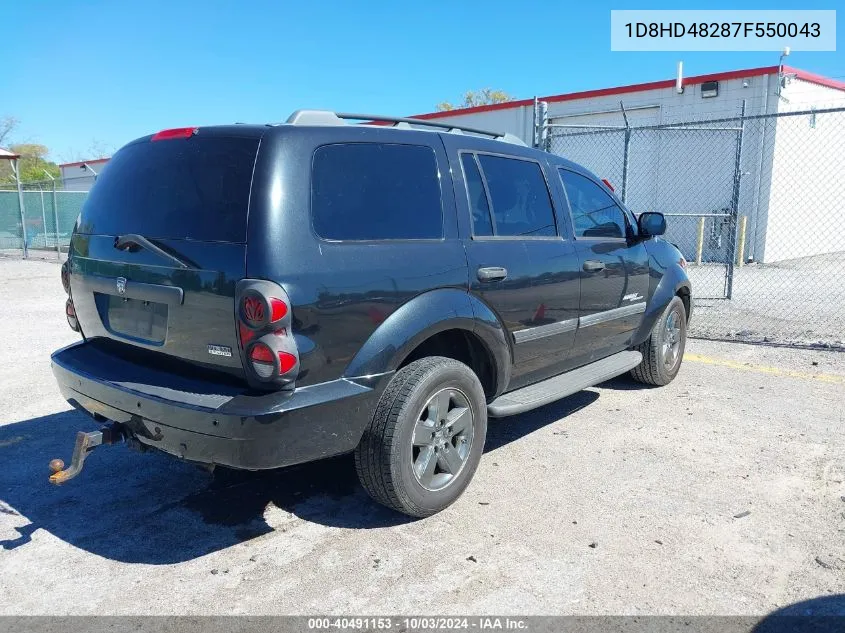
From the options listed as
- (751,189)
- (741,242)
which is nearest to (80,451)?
(741,242)

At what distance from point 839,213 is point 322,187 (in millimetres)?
19919

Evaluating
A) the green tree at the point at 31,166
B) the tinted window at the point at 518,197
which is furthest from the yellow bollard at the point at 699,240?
the green tree at the point at 31,166

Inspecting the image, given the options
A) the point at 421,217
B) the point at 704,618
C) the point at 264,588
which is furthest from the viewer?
the point at 421,217

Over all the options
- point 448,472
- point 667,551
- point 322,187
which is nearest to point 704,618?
point 667,551

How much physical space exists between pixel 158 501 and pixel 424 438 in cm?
154

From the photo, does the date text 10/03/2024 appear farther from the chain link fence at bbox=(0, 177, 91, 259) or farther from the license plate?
the chain link fence at bbox=(0, 177, 91, 259)

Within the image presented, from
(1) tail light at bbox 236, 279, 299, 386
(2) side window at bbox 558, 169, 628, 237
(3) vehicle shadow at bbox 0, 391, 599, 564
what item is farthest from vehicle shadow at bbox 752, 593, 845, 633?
(2) side window at bbox 558, 169, 628, 237

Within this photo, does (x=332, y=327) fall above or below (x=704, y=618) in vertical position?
above

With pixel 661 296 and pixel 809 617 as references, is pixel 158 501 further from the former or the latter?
pixel 661 296

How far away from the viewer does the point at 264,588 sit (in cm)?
291

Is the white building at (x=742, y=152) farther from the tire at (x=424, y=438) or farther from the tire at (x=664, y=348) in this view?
the tire at (x=424, y=438)

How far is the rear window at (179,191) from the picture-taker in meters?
2.99

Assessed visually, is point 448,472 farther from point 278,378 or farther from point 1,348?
point 1,348

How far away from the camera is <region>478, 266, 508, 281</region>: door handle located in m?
3.69
